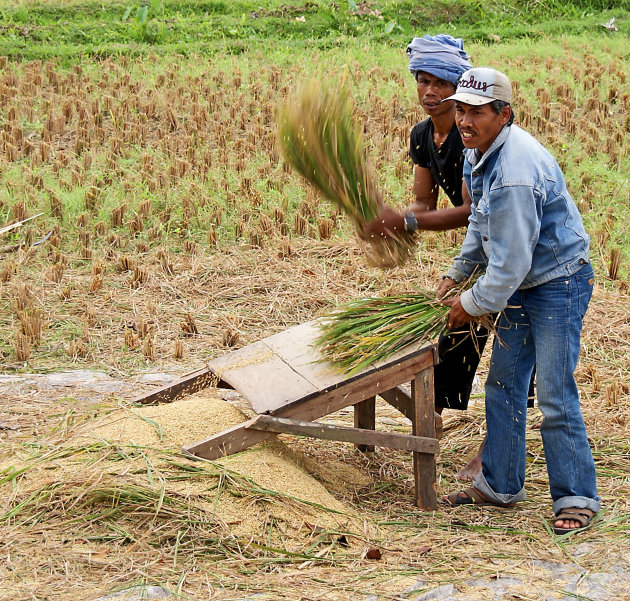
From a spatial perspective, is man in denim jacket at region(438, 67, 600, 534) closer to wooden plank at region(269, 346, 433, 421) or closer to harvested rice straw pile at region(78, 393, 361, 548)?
wooden plank at region(269, 346, 433, 421)

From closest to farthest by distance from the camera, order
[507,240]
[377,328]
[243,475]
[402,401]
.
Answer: [507,240], [243,475], [377,328], [402,401]

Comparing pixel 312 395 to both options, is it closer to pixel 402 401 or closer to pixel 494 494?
pixel 402 401

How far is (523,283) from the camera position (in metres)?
3.16

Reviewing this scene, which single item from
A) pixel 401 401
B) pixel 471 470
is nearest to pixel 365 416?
pixel 401 401

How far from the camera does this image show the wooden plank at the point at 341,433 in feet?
10.4

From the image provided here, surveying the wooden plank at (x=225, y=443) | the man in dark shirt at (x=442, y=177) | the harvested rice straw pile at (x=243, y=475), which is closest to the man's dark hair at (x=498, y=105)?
the man in dark shirt at (x=442, y=177)

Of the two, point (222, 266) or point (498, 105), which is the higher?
point (498, 105)

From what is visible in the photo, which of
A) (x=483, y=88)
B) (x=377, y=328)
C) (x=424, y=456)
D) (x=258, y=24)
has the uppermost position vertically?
(x=258, y=24)

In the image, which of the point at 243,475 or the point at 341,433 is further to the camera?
the point at 341,433

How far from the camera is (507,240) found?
2.96 meters

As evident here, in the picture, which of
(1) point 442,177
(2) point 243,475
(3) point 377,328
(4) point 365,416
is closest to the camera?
(2) point 243,475

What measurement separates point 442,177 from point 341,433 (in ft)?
4.10

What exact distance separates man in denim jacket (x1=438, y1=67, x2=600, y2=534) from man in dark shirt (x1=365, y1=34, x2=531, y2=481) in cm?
21

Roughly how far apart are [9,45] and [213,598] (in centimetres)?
1102
